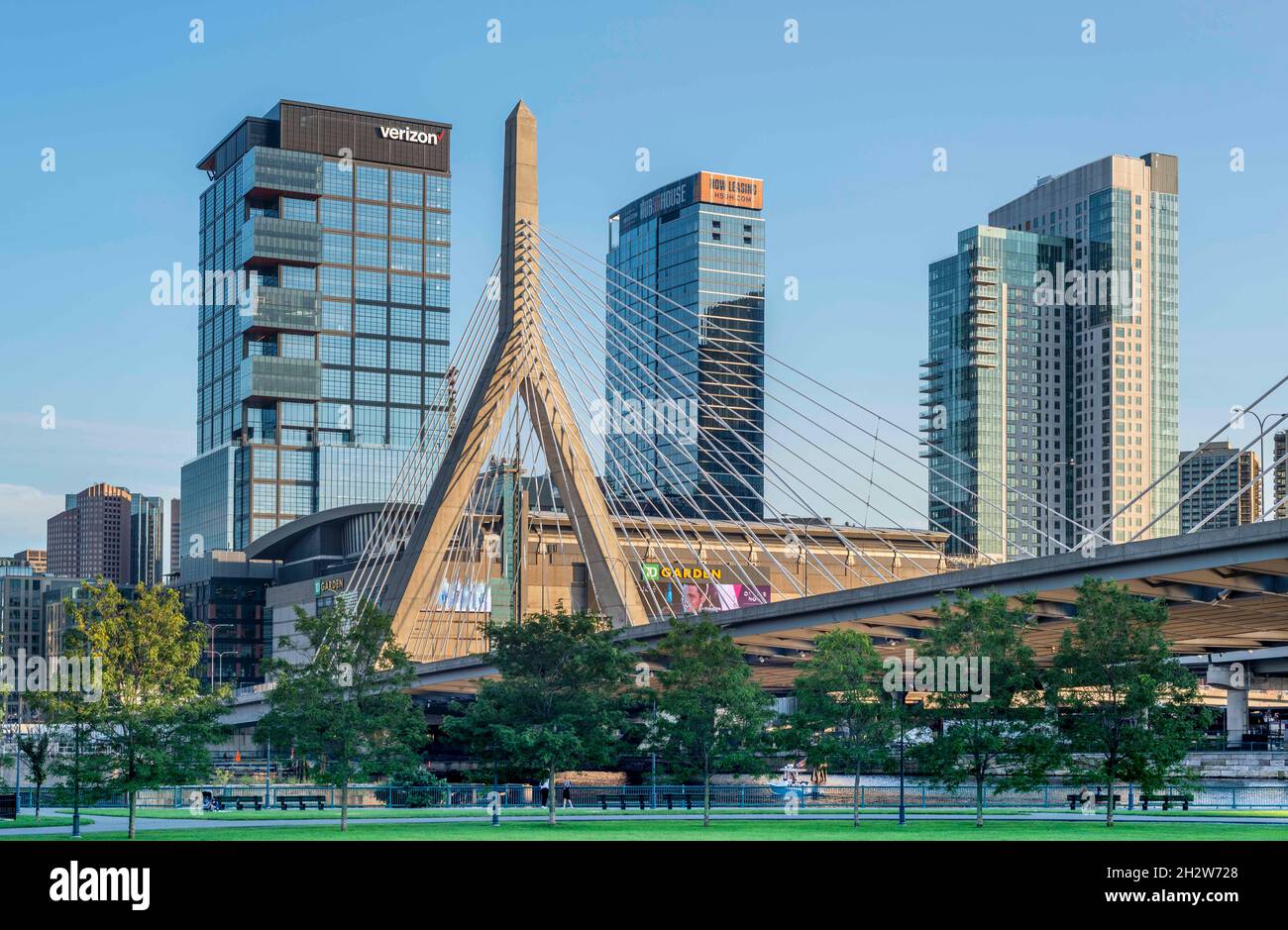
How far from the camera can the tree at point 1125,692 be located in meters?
49.3

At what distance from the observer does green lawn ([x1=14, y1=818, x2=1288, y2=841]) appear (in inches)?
1641

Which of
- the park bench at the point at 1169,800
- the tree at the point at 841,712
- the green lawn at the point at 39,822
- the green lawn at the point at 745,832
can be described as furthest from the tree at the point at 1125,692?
the green lawn at the point at 39,822

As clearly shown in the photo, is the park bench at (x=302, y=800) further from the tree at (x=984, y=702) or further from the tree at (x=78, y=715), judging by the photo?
the tree at (x=984, y=702)

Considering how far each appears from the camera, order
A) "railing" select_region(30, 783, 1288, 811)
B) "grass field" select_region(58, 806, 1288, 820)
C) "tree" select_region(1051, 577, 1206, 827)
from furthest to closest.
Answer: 1. "railing" select_region(30, 783, 1288, 811)
2. "grass field" select_region(58, 806, 1288, 820)
3. "tree" select_region(1051, 577, 1206, 827)

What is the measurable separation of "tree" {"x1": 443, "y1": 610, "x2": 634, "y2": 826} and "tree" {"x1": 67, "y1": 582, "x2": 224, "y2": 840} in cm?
1208

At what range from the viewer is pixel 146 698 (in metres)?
46.7

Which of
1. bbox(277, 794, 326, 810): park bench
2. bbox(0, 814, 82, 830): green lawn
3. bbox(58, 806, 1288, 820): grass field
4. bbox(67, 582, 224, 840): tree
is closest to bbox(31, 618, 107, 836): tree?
bbox(67, 582, 224, 840): tree

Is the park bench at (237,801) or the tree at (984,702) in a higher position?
the tree at (984,702)

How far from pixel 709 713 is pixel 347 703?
11.9 meters

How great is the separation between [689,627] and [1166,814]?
16619 mm

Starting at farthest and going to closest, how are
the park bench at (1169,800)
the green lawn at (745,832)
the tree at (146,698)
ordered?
1. the park bench at (1169,800)
2. the tree at (146,698)
3. the green lawn at (745,832)

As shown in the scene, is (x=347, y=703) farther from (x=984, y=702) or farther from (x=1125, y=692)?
(x=1125, y=692)

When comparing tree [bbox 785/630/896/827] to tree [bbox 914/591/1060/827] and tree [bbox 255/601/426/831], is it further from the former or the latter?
tree [bbox 255/601/426/831]

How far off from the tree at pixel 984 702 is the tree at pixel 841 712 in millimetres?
2787
